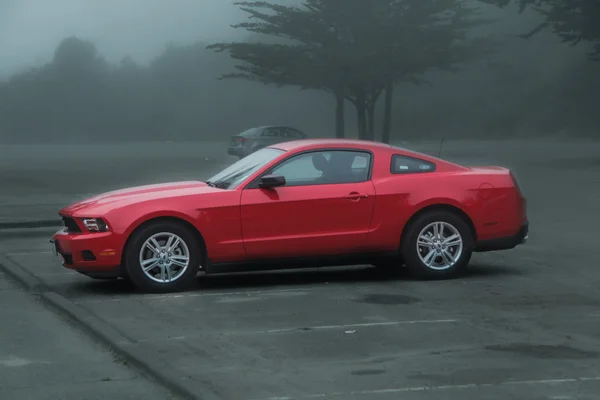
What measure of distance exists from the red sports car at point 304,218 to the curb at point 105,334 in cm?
54

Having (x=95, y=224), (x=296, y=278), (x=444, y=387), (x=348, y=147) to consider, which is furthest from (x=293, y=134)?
(x=444, y=387)

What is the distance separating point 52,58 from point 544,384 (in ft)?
206

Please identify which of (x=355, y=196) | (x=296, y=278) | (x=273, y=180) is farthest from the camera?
(x=296, y=278)

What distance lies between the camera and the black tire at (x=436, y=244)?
10.9 meters

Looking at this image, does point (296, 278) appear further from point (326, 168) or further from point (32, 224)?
point (32, 224)

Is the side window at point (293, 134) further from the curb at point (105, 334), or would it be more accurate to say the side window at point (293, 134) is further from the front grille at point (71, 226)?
the front grille at point (71, 226)

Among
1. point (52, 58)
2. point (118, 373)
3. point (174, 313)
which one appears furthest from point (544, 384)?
point (52, 58)

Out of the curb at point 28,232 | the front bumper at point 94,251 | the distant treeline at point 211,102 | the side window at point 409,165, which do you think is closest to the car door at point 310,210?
the side window at point 409,165

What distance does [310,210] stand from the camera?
10.6 metres

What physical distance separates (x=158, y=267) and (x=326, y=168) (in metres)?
1.93

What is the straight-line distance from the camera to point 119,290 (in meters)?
10.7

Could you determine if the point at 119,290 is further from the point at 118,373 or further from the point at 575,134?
the point at 575,134

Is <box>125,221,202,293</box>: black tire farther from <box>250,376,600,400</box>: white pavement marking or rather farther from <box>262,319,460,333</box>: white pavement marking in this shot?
<box>250,376,600,400</box>: white pavement marking

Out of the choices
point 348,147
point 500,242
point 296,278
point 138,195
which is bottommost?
Answer: point 296,278
